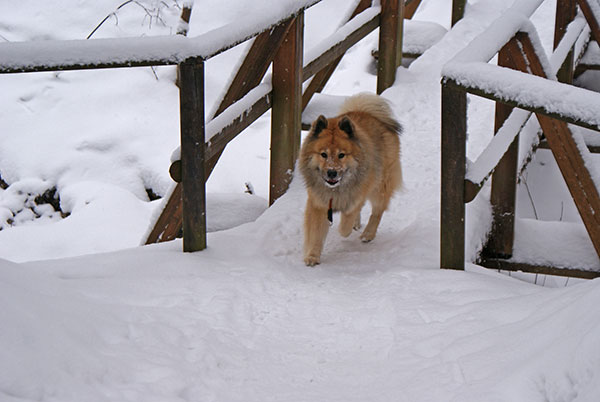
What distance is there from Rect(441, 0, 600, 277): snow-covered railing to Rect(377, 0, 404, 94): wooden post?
1629 millimetres

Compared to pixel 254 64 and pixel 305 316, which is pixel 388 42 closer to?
pixel 254 64

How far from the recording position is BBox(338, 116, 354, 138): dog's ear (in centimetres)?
357

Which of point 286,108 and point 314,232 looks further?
point 286,108

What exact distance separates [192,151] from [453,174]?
47.0 inches

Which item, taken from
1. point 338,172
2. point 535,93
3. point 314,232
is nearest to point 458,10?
point 338,172

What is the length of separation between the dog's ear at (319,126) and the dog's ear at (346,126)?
3.5 inches

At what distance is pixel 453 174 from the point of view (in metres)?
2.97

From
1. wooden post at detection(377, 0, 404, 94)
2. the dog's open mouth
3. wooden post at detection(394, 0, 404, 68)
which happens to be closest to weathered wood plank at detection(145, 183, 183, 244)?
the dog's open mouth

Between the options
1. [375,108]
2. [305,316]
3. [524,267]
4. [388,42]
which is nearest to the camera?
[305,316]

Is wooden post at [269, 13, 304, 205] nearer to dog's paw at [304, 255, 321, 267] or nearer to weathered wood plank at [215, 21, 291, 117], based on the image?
weathered wood plank at [215, 21, 291, 117]

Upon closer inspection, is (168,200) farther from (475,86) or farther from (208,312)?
(475,86)

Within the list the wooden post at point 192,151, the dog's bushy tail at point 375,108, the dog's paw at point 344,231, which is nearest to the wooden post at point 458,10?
the dog's bushy tail at point 375,108

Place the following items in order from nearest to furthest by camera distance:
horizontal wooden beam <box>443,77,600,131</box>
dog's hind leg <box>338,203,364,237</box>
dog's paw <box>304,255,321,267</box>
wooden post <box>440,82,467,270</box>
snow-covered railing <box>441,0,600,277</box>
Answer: horizontal wooden beam <box>443,77,600,131</box>
snow-covered railing <box>441,0,600,277</box>
wooden post <box>440,82,467,270</box>
dog's paw <box>304,255,321,267</box>
dog's hind leg <box>338,203,364,237</box>

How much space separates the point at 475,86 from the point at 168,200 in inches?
83.9
